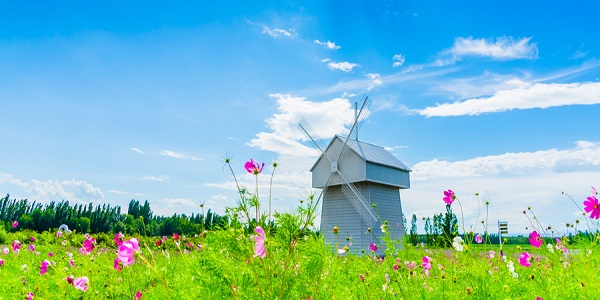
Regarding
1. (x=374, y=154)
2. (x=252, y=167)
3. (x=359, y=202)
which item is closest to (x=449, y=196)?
(x=252, y=167)

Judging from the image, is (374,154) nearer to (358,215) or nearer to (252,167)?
(358,215)

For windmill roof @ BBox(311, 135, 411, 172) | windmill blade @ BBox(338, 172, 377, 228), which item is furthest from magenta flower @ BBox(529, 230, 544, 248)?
windmill roof @ BBox(311, 135, 411, 172)

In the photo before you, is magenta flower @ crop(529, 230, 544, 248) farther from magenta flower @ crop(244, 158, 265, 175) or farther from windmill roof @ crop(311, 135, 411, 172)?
windmill roof @ crop(311, 135, 411, 172)

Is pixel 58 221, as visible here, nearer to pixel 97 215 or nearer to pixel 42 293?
pixel 97 215

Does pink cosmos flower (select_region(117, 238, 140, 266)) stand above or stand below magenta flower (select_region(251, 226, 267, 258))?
below

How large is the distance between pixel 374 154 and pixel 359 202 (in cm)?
329

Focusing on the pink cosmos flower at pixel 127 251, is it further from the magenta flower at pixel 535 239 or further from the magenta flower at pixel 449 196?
the magenta flower at pixel 535 239

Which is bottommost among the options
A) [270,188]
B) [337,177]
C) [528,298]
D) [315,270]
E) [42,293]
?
[42,293]

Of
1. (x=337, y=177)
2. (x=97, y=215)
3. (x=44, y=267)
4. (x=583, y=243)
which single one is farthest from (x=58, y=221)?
(x=583, y=243)

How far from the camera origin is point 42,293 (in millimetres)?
4223

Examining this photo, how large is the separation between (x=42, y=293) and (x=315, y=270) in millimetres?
3402

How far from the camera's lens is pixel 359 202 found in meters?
19.9

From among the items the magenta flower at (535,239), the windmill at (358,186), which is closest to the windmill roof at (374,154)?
the windmill at (358,186)

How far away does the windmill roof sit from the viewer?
20684 millimetres
